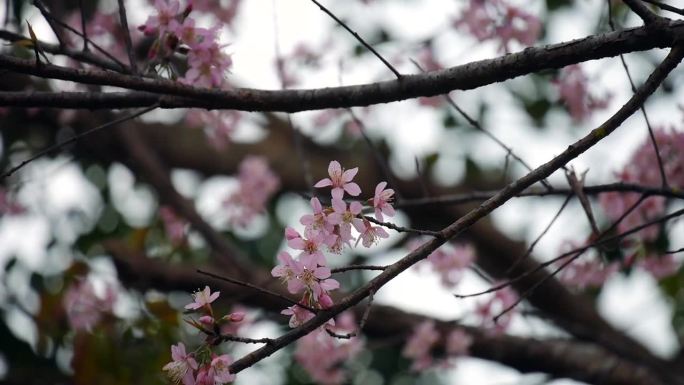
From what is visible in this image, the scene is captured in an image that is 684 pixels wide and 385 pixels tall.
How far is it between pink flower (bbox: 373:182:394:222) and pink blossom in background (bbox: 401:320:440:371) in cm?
189

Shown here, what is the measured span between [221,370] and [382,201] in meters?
0.38

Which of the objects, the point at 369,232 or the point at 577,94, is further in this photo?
the point at 577,94

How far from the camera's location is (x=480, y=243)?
12.5 feet

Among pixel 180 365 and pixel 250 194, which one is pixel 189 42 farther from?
pixel 250 194

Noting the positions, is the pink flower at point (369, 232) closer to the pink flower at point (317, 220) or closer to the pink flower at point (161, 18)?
the pink flower at point (317, 220)

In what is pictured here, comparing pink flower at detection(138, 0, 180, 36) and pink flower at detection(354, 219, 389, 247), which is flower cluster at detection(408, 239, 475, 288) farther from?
pink flower at detection(354, 219, 389, 247)

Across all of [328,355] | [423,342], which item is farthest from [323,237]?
[328,355]

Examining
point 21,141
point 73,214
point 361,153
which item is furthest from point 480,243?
point 21,141

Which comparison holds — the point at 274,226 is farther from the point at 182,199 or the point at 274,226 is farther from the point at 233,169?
the point at 182,199

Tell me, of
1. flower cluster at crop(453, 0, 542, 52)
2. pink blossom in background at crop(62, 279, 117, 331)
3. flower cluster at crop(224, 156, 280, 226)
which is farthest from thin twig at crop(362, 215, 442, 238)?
flower cluster at crop(224, 156, 280, 226)

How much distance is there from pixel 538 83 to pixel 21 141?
270cm

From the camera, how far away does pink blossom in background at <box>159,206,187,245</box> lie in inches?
142

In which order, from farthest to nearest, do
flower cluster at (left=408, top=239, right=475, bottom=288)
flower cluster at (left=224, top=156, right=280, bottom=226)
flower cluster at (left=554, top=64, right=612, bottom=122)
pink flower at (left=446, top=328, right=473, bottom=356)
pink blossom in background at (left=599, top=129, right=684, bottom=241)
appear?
flower cluster at (left=224, top=156, right=280, bottom=226)
flower cluster at (left=408, top=239, right=475, bottom=288)
pink flower at (left=446, top=328, right=473, bottom=356)
flower cluster at (left=554, top=64, right=612, bottom=122)
pink blossom in background at (left=599, top=129, right=684, bottom=241)

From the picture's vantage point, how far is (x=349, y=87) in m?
1.55
